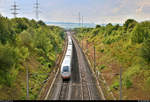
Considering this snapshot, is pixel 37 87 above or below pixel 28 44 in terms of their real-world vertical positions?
below

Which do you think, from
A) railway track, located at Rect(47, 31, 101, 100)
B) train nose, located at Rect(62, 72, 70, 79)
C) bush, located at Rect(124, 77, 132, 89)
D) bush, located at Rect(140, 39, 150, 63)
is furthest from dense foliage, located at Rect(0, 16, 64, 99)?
bush, located at Rect(140, 39, 150, 63)

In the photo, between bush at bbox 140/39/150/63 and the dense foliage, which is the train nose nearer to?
the dense foliage

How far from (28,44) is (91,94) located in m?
23.5

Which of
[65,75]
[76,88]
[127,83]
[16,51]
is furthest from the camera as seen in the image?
[65,75]

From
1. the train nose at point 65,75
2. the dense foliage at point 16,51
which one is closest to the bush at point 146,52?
the train nose at point 65,75

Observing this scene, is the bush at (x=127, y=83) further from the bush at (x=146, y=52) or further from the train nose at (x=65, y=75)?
the train nose at (x=65, y=75)

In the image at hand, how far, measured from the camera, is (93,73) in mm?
38844

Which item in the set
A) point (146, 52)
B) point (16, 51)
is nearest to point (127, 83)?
point (146, 52)

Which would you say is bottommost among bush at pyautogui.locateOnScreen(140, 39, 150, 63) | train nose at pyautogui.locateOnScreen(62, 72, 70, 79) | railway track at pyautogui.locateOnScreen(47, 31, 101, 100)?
railway track at pyautogui.locateOnScreen(47, 31, 101, 100)

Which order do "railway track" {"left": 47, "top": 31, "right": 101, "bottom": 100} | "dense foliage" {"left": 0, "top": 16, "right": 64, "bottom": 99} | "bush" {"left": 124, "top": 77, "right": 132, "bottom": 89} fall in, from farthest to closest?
"bush" {"left": 124, "top": 77, "right": 132, "bottom": 89}, "railway track" {"left": 47, "top": 31, "right": 101, "bottom": 100}, "dense foliage" {"left": 0, "top": 16, "right": 64, "bottom": 99}

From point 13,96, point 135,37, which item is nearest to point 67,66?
point 13,96

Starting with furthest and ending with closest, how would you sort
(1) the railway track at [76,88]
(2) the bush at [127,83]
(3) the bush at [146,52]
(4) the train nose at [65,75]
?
(4) the train nose at [65,75]
(3) the bush at [146,52]
(2) the bush at [127,83]
(1) the railway track at [76,88]

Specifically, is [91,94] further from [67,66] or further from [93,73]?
[93,73]

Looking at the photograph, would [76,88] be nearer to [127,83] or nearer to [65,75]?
[65,75]
